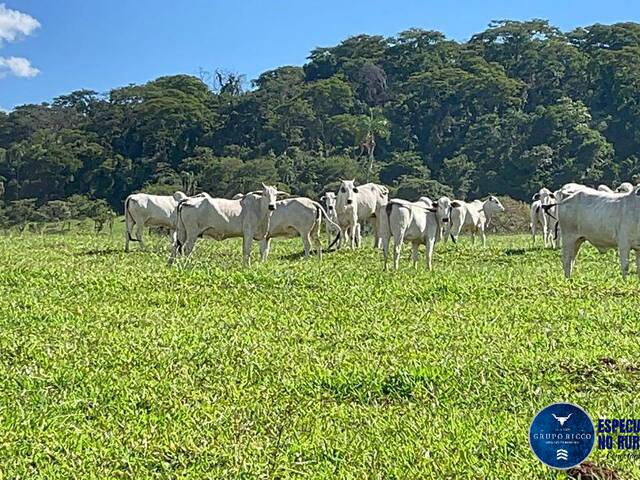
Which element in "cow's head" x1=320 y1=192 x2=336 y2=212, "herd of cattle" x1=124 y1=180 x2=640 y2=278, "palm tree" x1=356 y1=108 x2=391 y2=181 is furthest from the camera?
"palm tree" x1=356 y1=108 x2=391 y2=181

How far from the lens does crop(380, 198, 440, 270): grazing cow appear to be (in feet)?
49.1

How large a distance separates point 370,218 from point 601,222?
34.8ft

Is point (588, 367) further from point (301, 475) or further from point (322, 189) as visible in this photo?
point (322, 189)

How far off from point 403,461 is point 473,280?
6.50 metres

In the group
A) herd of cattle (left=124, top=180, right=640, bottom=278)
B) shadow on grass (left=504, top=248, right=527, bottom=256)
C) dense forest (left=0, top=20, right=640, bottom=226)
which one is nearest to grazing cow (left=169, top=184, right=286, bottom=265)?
herd of cattle (left=124, top=180, right=640, bottom=278)

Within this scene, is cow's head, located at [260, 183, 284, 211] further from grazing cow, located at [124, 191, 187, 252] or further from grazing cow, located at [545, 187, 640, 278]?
grazing cow, located at [545, 187, 640, 278]

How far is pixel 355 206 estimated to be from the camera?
68.8 ft

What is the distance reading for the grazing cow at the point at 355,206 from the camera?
20.8 m

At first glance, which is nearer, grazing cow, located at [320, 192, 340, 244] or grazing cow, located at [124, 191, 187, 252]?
grazing cow, located at [124, 191, 187, 252]

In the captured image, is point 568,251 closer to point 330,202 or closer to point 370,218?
point 330,202

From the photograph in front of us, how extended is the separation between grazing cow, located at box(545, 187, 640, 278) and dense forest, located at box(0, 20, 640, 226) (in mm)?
33956

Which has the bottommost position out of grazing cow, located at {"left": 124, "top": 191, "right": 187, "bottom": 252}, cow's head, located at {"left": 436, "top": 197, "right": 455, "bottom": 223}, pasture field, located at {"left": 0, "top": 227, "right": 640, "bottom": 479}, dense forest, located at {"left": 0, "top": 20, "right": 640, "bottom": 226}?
pasture field, located at {"left": 0, "top": 227, "right": 640, "bottom": 479}

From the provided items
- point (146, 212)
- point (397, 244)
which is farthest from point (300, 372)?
point (146, 212)

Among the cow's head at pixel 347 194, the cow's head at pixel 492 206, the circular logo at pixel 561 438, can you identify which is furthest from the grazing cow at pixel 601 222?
the cow's head at pixel 492 206
